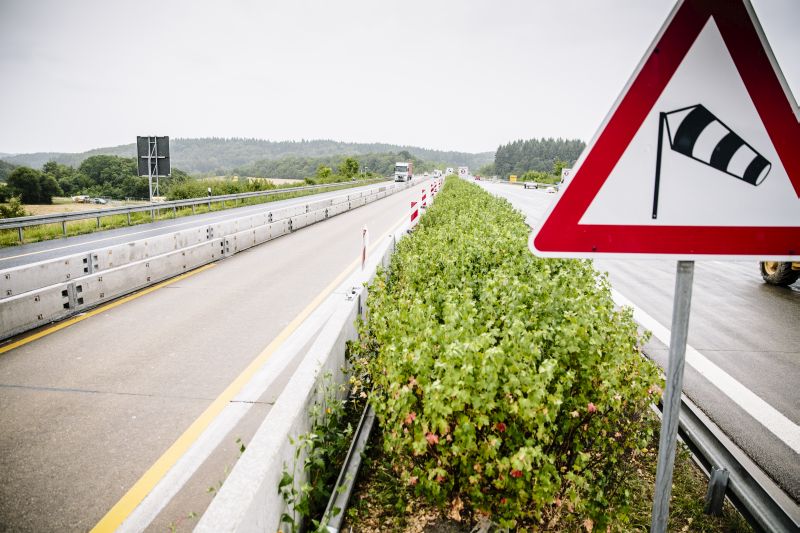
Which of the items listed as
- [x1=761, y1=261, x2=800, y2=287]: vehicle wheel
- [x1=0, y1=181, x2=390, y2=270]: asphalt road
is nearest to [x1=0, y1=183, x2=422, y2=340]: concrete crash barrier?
[x1=0, y1=181, x2=390, y2=270]: asphalt road

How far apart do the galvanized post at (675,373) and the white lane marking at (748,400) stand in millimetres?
3657

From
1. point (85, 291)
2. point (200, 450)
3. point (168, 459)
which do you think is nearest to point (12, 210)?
point (85, 291)

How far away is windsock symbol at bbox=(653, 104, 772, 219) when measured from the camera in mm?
1599

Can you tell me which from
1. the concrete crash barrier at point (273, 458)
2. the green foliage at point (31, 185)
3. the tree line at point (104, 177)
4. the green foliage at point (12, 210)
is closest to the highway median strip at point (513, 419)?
the concrete crash barrier at point (273, 458)

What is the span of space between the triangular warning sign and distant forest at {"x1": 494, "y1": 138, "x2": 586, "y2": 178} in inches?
6763

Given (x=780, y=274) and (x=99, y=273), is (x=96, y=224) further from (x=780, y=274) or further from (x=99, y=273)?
(x=780, y=274)

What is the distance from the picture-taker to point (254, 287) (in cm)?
985

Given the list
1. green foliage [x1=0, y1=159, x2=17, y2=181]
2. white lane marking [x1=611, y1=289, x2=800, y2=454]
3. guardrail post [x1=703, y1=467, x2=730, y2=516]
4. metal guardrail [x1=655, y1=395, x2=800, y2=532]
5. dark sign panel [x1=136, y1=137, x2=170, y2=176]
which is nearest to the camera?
metal guardrail [x1=655, y1=395, x2=800, y2=532]

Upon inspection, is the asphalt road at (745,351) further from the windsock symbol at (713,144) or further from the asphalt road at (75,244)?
the asphalt road at (75,244)

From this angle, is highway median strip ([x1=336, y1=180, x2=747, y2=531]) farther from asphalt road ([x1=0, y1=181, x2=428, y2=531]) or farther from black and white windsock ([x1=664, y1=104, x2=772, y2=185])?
asphalt road ([x1=0, y1=181, x2=428, y2=531])

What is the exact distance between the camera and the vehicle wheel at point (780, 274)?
10.2 m

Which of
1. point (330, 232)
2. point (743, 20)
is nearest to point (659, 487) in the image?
point (743, 20)

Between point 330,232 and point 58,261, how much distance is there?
11903 mm

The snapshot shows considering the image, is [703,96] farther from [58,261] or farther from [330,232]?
[330,232]
